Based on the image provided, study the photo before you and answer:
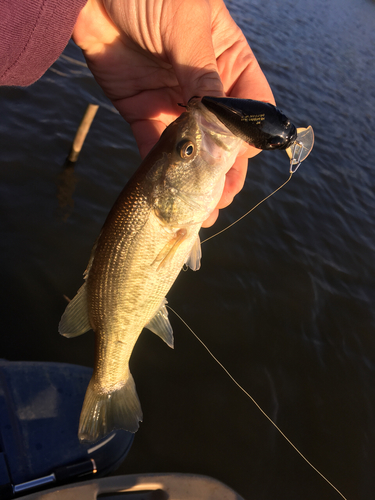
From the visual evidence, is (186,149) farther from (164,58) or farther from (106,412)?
(106,412)

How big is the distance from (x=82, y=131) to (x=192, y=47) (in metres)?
5.20

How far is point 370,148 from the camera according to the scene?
42.4 feet

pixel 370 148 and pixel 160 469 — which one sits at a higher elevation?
pixel 370 148

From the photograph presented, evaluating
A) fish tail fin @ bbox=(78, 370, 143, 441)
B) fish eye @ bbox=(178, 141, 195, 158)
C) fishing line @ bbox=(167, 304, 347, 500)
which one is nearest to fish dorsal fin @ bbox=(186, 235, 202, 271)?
fish eye @ bbox=(178, 141, 195, 158)

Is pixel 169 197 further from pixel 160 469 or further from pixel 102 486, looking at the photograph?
pixel 160 469

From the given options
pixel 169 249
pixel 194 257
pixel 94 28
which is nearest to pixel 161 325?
pixel 194 257

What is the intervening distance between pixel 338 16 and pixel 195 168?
30.4m

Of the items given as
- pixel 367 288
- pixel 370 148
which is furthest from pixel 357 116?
pixel 367 288

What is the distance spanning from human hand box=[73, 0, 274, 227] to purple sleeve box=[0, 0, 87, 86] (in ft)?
2.16

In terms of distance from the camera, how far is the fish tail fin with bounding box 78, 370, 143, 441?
3.02 m

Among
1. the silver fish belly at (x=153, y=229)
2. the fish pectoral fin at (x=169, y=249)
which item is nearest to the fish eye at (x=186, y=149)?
the silver fish belly at (x=153, y=229)

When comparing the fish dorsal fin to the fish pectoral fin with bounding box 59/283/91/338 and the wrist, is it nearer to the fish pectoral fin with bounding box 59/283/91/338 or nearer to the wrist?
the fish pectoral fin with bounding box 59/283/91/338

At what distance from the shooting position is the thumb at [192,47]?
8.27 ft

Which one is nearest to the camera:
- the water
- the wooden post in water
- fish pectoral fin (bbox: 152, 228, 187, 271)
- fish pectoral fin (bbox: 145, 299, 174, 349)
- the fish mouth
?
the fish mouth
